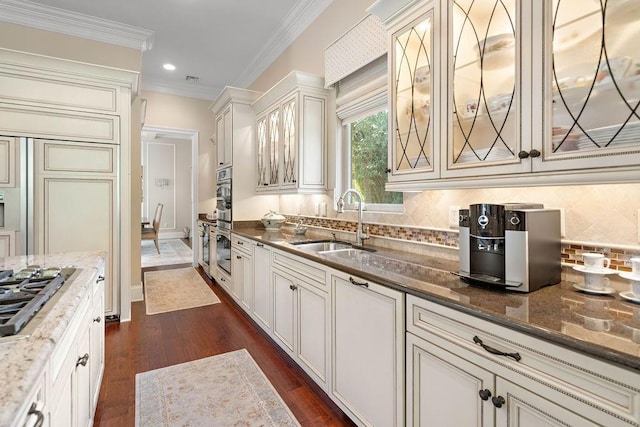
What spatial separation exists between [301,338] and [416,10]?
2.07 meters

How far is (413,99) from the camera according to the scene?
1723 millimetres

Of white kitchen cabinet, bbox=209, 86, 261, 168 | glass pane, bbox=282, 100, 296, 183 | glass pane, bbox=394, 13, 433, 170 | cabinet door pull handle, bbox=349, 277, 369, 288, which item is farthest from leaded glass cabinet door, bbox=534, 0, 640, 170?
white kitchen cabinet, bbox=209, 86, 261, 168

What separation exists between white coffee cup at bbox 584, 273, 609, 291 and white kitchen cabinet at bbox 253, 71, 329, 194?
2.20 meters

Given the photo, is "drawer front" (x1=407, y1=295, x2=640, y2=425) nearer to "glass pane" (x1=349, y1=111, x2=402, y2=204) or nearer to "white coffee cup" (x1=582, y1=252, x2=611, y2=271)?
"white coffee cup" (x1=582, y1=252, x2=611, y2=271)

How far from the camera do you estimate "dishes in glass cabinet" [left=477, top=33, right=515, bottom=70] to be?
126 cm

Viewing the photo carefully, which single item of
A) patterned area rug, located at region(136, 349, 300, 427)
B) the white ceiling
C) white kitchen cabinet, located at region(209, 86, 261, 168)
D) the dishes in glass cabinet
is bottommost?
patterned area rug, located at region(136, 349, 300, 427)

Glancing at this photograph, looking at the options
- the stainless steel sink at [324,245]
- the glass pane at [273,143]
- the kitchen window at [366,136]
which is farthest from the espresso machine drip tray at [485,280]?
the glass pane at [273,143]

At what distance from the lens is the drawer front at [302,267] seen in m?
1.91

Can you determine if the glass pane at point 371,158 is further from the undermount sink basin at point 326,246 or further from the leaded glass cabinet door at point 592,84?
the leaded glass cabinet door at point 592,84

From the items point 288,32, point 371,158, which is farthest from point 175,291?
point 288,32

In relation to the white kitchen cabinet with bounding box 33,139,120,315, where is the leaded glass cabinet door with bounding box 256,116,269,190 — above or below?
above

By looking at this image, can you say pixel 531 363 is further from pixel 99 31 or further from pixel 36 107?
pixel 99 31

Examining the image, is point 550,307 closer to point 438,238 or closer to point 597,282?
point 597,282

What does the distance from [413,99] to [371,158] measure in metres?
0.99
